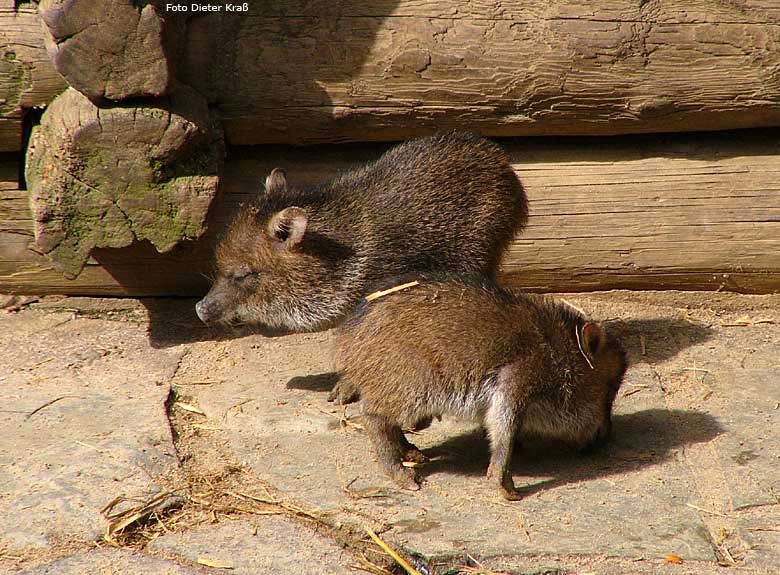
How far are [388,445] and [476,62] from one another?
279 cm

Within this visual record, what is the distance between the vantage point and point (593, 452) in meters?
5.58

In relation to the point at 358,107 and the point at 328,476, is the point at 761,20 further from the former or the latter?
the point at 328,476

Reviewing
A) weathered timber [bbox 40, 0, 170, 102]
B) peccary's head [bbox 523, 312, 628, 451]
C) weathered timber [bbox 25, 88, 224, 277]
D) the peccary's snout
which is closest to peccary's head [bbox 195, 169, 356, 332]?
the peccary's snout

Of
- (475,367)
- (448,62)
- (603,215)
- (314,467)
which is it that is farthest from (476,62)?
(314,467)

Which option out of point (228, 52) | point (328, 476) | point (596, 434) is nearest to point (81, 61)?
point (228, 52)

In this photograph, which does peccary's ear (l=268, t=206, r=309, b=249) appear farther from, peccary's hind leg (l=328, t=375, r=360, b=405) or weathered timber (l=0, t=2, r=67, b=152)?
weathered timber (l=0, t=2, r=67, b=152)

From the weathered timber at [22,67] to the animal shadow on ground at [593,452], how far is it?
329 centimetres

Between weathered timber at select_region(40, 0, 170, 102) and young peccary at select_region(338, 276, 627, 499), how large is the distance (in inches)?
79.9

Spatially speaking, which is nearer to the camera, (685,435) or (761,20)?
(685,435)

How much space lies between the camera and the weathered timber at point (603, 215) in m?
7.38

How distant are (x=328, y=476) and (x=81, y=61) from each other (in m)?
2.77

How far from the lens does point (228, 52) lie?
273 inches

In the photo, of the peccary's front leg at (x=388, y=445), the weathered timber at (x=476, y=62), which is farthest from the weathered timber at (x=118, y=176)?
the peccary's front leg at (x=388, y=445)

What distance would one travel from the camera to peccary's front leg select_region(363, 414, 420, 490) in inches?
207
